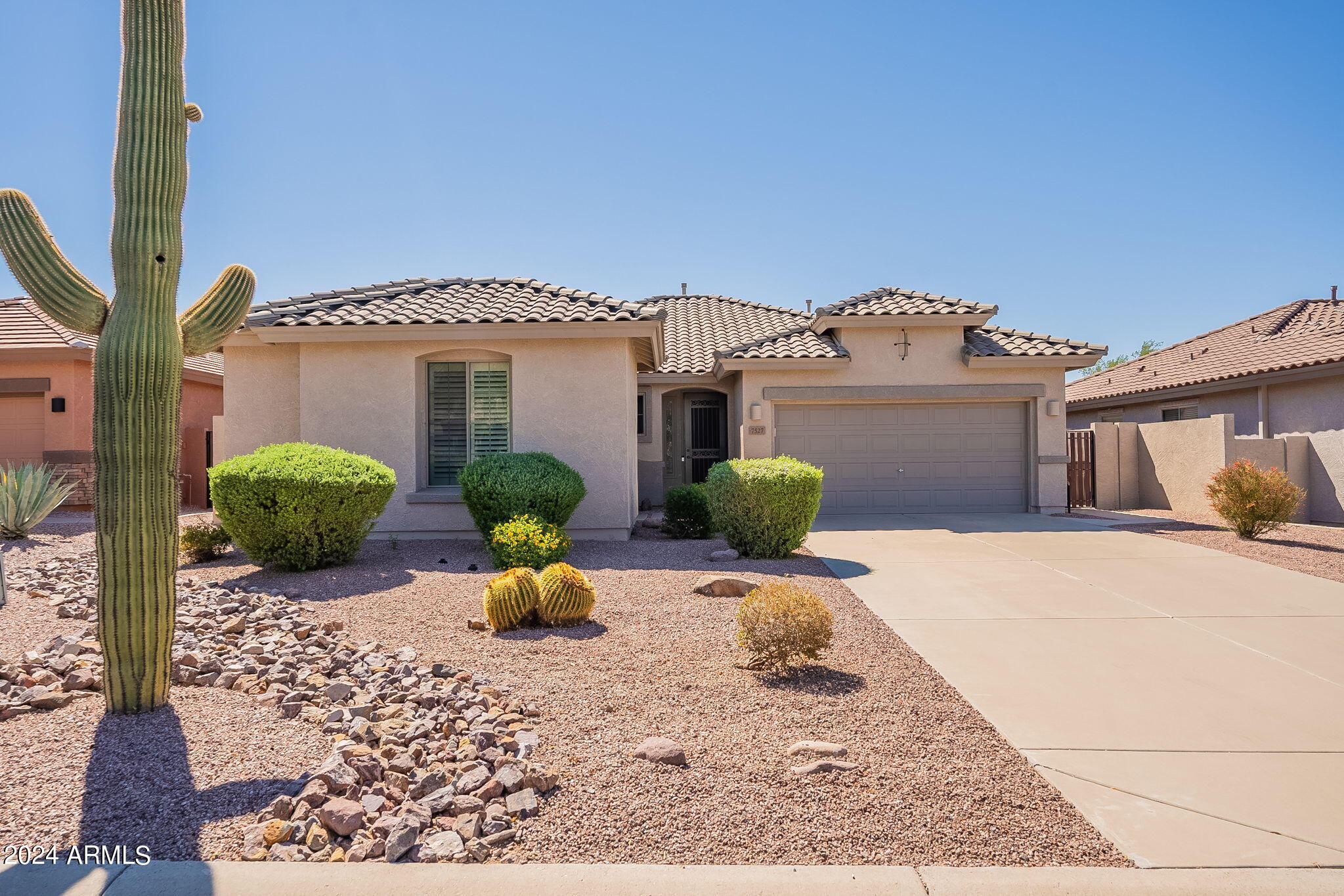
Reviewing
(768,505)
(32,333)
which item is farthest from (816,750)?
(32,333)

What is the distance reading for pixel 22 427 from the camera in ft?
51.6

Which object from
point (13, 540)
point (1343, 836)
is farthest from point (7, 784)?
point (13, 540)

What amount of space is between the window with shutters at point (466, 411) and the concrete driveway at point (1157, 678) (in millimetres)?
5091

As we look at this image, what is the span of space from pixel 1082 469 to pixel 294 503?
49.5 ft

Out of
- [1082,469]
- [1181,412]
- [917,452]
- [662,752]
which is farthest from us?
[1181,412]

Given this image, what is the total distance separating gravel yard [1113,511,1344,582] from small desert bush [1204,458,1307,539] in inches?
8.7

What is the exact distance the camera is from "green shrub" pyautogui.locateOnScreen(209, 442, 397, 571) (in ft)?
26.0

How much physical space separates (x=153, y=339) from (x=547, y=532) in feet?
16.4

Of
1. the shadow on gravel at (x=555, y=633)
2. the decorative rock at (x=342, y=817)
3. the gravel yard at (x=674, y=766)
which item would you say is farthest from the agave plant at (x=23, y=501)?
the decorative rock at (x=342, y=817)

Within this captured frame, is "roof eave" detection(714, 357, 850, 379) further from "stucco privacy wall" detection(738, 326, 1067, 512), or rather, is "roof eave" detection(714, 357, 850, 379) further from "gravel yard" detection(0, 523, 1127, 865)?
"gravel yard" detection(0, 523, 1127, 865)

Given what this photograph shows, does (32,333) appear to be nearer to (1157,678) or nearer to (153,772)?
(153,772)

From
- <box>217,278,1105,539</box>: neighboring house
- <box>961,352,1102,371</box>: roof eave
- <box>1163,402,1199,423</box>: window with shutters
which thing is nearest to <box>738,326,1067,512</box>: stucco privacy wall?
<box>217,278,1105,539</box>: neighboring house

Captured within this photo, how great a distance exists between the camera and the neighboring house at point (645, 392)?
10.9 meters

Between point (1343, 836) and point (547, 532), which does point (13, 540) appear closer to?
point (547, 532)
